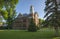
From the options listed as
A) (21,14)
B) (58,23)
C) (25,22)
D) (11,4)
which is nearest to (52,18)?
(58,23)

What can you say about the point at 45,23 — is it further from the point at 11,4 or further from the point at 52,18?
the point at 11,4

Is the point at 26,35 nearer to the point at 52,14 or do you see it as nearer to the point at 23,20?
the point at 52,14

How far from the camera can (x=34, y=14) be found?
1775 inches

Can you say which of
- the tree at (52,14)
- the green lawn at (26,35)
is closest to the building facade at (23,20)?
the green lawn at (26,35)

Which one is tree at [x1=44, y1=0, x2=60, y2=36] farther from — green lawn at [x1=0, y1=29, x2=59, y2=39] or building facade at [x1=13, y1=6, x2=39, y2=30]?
building facade at [x1=13, y1=6, x2=39, y2=30]

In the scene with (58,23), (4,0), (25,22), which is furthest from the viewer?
(25,22)

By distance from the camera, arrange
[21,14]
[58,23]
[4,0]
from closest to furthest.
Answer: [4,0] → [58,23] → [21,14]

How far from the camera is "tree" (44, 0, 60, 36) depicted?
51.1 feet

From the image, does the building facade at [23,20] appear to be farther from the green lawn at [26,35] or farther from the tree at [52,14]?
the tree at [52,14]

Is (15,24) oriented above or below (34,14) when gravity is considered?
below

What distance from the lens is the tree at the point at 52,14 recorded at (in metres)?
15.6

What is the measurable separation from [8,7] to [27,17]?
104 feet

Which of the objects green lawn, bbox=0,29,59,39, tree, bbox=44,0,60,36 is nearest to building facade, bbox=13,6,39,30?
green lawn, bbox=0,29,59,39

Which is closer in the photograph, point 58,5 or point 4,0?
point 4,0
